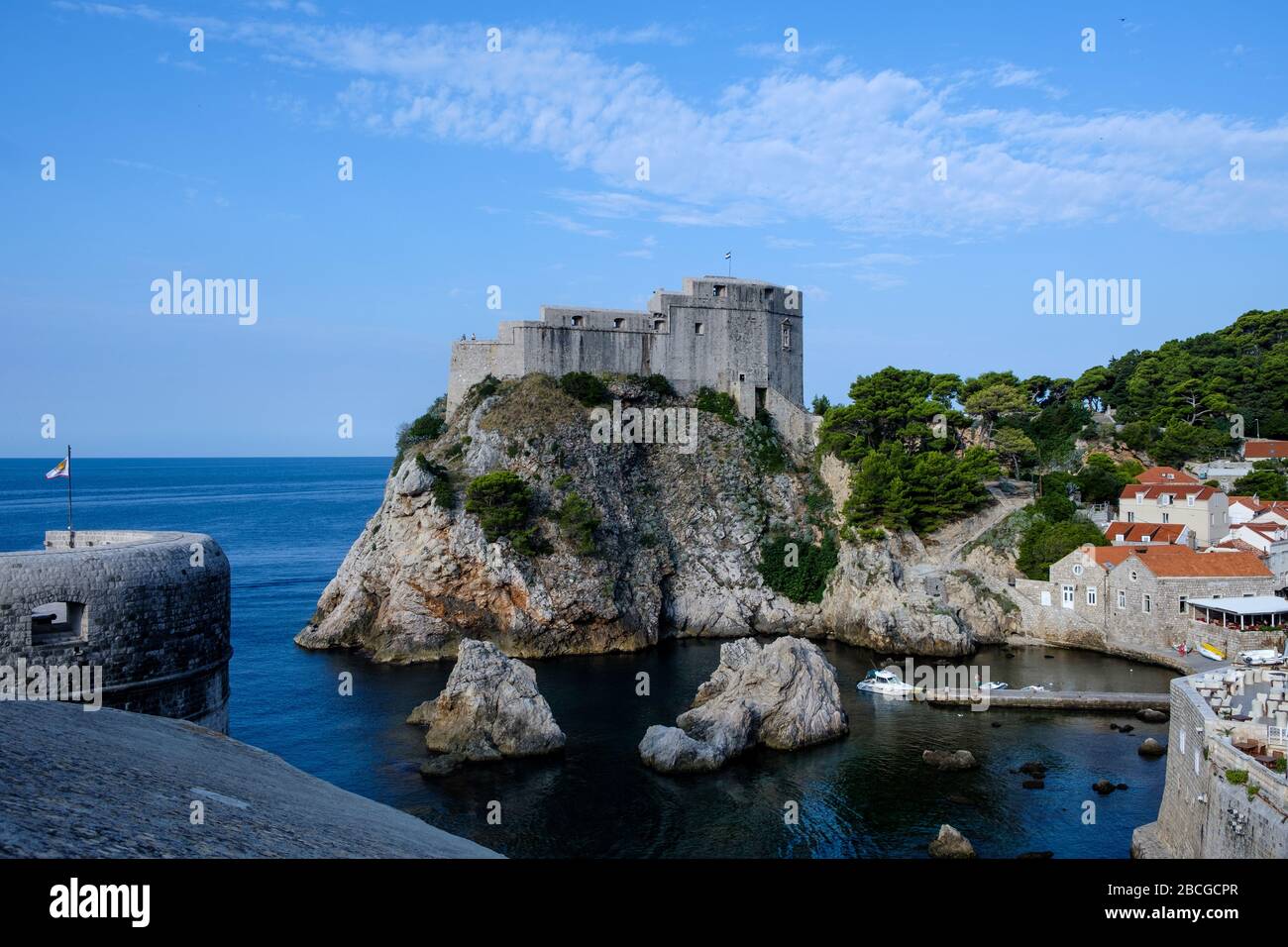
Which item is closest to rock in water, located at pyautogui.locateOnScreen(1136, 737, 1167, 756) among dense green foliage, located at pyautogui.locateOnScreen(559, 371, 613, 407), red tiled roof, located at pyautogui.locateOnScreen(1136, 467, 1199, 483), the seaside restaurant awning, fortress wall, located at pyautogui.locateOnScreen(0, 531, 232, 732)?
the seaside restaurant awning

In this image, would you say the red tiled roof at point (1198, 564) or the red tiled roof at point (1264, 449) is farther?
the red tiled roof at point (1264, 449)

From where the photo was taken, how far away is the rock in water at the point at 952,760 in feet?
85.6

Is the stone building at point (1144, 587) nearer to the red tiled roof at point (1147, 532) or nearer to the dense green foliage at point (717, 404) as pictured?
the red tiled roof at point (1147, 532)

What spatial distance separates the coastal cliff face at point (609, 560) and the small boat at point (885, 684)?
604 centimetres

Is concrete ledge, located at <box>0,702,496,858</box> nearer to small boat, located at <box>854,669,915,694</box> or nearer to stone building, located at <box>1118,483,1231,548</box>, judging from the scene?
small boat, located at <box>854,669,915,694</box>

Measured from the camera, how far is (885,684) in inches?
1351

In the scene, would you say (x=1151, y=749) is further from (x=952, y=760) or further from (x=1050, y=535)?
(x=1050, y=535)

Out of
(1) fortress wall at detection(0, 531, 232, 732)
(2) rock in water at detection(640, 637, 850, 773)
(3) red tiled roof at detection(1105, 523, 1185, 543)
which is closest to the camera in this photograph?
(1) fortress wall at detection(0, 531, 232, 732)

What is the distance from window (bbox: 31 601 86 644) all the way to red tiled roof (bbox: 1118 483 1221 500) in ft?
140

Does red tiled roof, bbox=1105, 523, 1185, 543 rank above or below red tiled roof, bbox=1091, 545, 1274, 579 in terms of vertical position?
above

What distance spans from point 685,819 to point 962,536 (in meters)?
28.1

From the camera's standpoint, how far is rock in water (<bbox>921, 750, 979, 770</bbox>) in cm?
2608

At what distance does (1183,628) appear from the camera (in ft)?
119

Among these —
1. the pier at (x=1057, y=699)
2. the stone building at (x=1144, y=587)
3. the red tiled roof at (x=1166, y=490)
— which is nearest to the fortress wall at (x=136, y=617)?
the pier at (x=1057, y=699)
